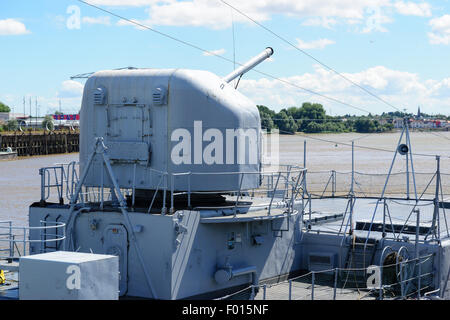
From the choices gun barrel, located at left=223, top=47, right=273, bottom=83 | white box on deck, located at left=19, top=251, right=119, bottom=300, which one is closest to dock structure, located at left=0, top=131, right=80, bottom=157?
gun barrel, located at left=223, top=47, right=273, bottom=83

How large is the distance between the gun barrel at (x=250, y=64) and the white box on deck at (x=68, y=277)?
699cm

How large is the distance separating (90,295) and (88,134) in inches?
222

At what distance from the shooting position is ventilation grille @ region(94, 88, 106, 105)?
14305 mm

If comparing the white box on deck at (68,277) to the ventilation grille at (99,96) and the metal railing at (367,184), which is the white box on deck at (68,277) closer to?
the ventilation grille at (99,96)

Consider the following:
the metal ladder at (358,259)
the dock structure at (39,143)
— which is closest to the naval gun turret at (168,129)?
the metal ladder at (358,259)

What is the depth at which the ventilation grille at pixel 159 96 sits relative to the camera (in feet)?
45.1

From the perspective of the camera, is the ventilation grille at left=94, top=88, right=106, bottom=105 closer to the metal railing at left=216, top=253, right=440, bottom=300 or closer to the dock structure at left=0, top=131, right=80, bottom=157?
the metal railing at left=216, top=253, right=440, bottom=300

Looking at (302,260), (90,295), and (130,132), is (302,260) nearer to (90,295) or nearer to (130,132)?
(130,132)

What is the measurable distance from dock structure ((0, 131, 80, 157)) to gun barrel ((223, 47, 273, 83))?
236ft

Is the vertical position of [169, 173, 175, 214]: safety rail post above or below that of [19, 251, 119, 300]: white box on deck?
above

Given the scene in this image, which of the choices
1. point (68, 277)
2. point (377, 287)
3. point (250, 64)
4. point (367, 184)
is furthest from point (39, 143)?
point (68, 277)

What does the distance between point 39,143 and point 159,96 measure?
80941mm
